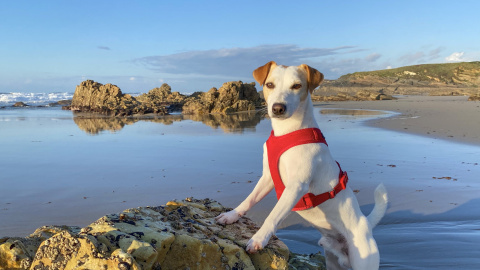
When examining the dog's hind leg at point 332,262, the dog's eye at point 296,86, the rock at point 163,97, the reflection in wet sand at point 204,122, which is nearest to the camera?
the dog's eye at point 296,86

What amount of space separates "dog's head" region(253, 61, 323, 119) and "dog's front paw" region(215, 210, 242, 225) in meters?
0.97

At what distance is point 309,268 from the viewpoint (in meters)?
3.45

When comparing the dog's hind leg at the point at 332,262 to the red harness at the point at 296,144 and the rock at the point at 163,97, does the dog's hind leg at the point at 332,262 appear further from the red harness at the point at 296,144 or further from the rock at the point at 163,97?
the rock at the point at 163,97

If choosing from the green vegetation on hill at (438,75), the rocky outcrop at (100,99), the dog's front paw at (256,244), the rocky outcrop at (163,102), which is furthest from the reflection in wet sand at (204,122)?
the green vegetation on hill at (438,75)

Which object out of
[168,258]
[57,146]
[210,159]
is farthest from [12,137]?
[168,258]

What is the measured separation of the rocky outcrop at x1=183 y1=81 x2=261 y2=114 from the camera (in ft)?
89.2

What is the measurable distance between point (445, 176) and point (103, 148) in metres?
8.53

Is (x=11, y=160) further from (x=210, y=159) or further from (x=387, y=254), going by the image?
(x=387, y=254)

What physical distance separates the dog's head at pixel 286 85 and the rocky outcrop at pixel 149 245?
110 centimetres

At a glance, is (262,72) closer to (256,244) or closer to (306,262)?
(256,244)

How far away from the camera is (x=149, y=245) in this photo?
2.31 metres

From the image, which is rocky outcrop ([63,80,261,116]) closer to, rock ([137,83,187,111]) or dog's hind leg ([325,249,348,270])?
rock ([137,83,187,111])

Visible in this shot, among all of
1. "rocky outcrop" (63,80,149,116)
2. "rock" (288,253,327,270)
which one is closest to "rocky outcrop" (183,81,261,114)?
"rocky outcrop" (63,80,149,116)

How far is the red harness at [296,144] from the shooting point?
3.10 meters
